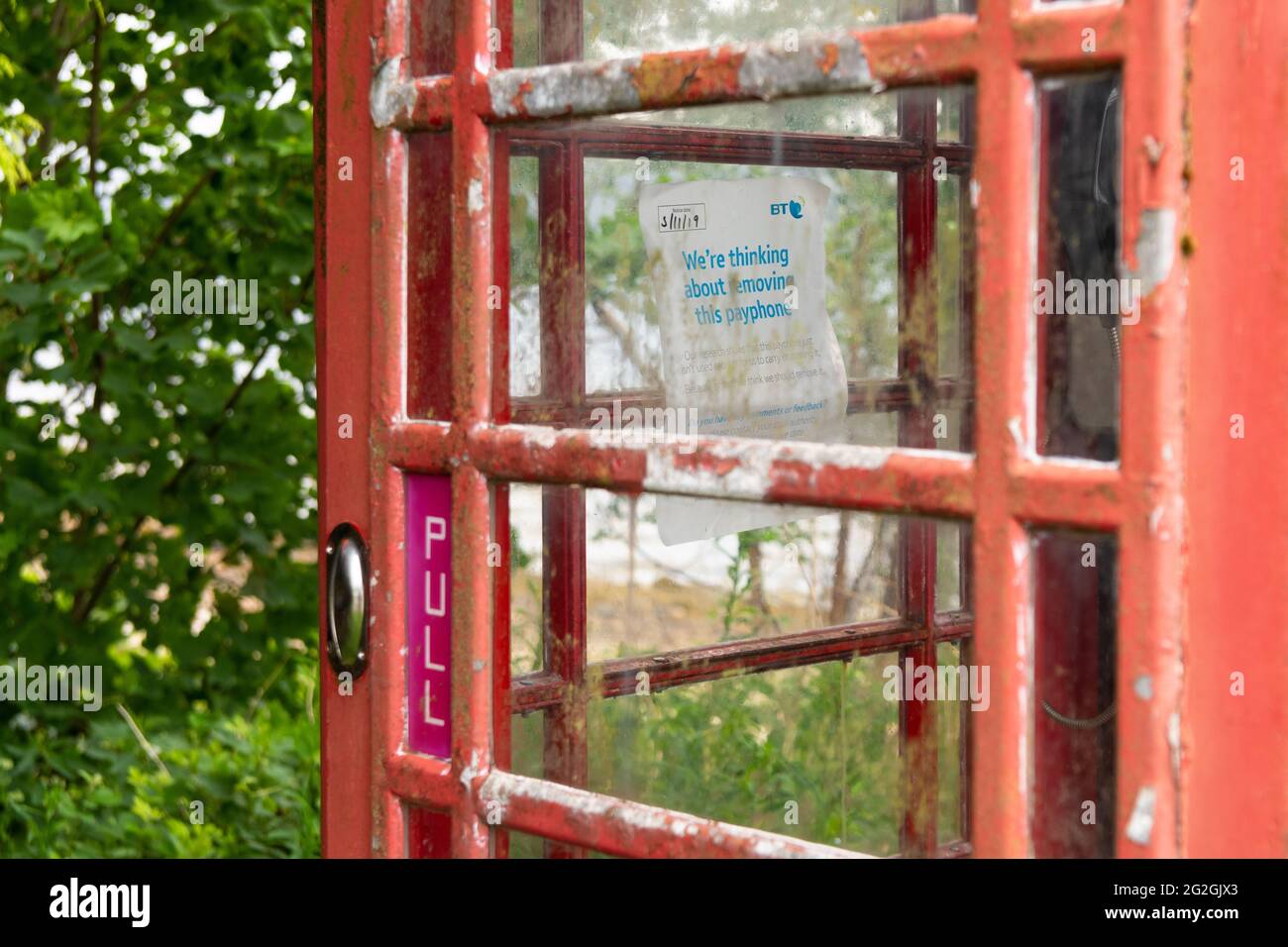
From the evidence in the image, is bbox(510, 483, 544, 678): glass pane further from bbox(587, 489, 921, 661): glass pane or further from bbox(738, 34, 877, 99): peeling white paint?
bbox(738, 34, 877, 99): peeling white paint

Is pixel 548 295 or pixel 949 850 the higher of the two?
pixel 548 295

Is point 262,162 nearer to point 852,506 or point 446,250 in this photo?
point 446,250

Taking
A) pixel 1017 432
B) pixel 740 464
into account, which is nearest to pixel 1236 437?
pixel 1017 432

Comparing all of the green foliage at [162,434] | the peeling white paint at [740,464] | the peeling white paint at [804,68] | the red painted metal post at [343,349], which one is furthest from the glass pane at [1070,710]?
the green foliage at [162,434]

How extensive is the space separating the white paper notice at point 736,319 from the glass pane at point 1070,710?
44cm

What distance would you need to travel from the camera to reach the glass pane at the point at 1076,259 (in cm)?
133

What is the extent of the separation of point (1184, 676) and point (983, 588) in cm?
18

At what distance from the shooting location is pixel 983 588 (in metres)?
1.35

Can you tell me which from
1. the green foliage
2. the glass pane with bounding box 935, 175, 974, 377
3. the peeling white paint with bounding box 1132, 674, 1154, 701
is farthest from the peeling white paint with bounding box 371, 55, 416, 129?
the green foliage

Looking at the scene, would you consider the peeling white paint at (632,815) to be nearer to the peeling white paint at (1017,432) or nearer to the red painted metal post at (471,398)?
the red painted metal post at (471,398)

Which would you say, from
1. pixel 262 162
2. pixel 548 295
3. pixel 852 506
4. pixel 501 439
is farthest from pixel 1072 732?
pixel 262 162

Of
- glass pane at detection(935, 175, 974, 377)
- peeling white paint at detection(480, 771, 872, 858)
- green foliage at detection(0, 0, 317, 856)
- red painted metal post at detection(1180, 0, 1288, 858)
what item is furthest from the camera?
green foliage at detection(0, 0, 317, 856)

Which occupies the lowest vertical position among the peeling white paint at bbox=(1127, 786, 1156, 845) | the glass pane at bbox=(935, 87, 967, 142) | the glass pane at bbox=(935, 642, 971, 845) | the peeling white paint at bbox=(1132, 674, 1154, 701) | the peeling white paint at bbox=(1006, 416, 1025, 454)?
the glass pane at bbox=(935, 642, 971, 845)

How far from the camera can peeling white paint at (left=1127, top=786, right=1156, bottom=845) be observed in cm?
127
